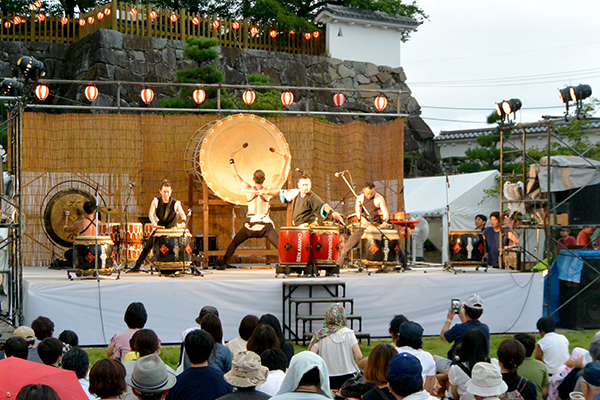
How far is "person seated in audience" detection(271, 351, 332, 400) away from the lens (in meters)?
2.92

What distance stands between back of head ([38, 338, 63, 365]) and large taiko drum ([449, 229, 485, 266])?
22.6ft

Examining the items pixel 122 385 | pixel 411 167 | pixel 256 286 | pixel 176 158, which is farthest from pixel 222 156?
pixel 411 167

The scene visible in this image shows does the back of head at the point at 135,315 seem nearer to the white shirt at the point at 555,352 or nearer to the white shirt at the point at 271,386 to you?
the white shirt at the point at 271,386

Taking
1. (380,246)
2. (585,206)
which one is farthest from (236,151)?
(585,206)

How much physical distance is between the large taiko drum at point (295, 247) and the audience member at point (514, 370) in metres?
4.92

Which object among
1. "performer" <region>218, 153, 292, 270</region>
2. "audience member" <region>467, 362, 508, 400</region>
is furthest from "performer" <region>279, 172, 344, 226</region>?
"audience member" <region>467, 362, 508, 400</region>

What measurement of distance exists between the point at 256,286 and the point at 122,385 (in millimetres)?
5050

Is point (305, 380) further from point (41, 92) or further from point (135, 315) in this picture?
point (41, 92)

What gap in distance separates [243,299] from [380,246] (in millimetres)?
2183

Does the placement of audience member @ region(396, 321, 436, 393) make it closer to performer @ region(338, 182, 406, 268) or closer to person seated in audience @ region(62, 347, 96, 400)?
person seated in audience @ region(62, 347, 96, 400)

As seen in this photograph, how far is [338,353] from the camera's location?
4941 mm

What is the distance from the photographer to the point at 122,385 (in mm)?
3102

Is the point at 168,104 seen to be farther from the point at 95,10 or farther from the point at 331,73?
the point at 331,73

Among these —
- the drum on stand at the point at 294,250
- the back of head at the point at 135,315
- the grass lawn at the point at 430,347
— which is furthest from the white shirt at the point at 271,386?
the drum on stand at the point at 294,250
